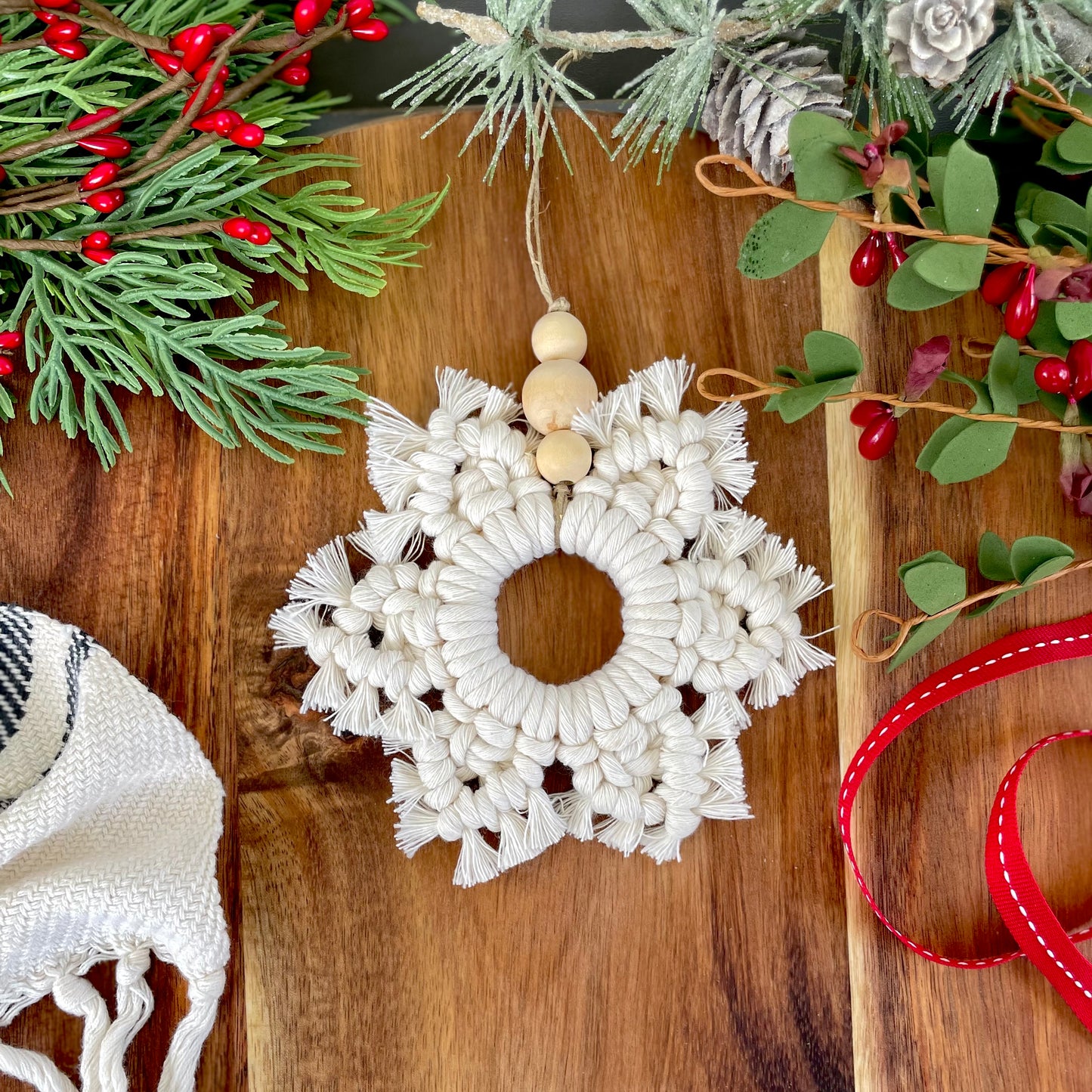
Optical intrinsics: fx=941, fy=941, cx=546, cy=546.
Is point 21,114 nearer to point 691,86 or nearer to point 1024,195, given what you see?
point 691,86

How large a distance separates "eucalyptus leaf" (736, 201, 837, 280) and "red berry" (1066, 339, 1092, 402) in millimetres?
179

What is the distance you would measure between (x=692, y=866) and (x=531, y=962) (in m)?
0.14

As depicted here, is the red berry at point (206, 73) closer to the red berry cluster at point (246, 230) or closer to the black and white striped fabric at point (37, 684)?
the red berry cluster at point (246, 230)

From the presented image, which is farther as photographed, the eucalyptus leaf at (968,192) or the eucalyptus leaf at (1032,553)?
the eucalyptus leaf at (1032,553)

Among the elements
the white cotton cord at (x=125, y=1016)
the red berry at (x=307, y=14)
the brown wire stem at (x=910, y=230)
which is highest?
the red berry at (x=307, y=14)

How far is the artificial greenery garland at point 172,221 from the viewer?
617 millimetres

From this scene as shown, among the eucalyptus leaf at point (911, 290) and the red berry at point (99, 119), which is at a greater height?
the red berry at point (99, 119)

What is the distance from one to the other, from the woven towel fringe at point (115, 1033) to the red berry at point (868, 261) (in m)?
0.66

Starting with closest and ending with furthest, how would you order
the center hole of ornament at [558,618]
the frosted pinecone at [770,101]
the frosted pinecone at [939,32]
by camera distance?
the frosted pinecone at [939,32]
the frosted pinecone at [770,101]
the center hole of ornament at [558,618]

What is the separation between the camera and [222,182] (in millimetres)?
643

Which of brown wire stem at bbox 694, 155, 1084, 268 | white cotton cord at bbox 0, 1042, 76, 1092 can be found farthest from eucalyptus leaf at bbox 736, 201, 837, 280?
white cotton cord at bbox 0, 1042, 76, 1092

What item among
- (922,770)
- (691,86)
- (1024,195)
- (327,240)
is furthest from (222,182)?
(922,770)

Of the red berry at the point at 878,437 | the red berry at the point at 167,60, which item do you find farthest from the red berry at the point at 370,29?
the red berry at the point at 878,437

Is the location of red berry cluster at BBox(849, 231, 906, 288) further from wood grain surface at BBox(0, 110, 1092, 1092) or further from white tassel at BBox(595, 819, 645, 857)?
white tassel at BBox(595, 819, 645, 857)
